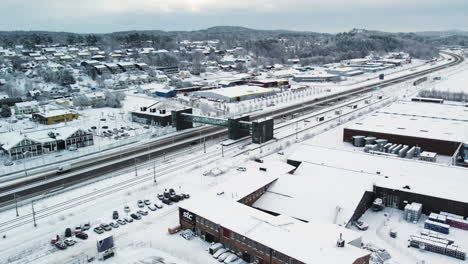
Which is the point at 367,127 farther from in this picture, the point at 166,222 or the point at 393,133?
the point at 166,222

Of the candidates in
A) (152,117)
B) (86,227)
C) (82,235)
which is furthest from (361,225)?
(152,117)

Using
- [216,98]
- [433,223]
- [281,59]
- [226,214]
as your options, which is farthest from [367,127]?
[281,59]

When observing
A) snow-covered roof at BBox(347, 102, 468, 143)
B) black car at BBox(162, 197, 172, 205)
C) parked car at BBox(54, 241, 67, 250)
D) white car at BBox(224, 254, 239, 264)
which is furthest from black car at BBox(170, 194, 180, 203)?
snow-covered roof at BBox(347, 102, 468, 143)

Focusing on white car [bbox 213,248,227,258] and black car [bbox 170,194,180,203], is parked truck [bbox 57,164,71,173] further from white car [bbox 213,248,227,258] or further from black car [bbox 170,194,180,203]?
white car [bbox 213,248,227,258]

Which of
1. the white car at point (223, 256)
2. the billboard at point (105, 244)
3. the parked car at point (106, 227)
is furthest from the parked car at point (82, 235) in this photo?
the white car at point (223, 256)

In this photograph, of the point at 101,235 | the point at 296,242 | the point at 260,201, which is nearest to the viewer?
the point at 296,242

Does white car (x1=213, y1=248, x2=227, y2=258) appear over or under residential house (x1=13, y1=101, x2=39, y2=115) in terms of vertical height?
under
